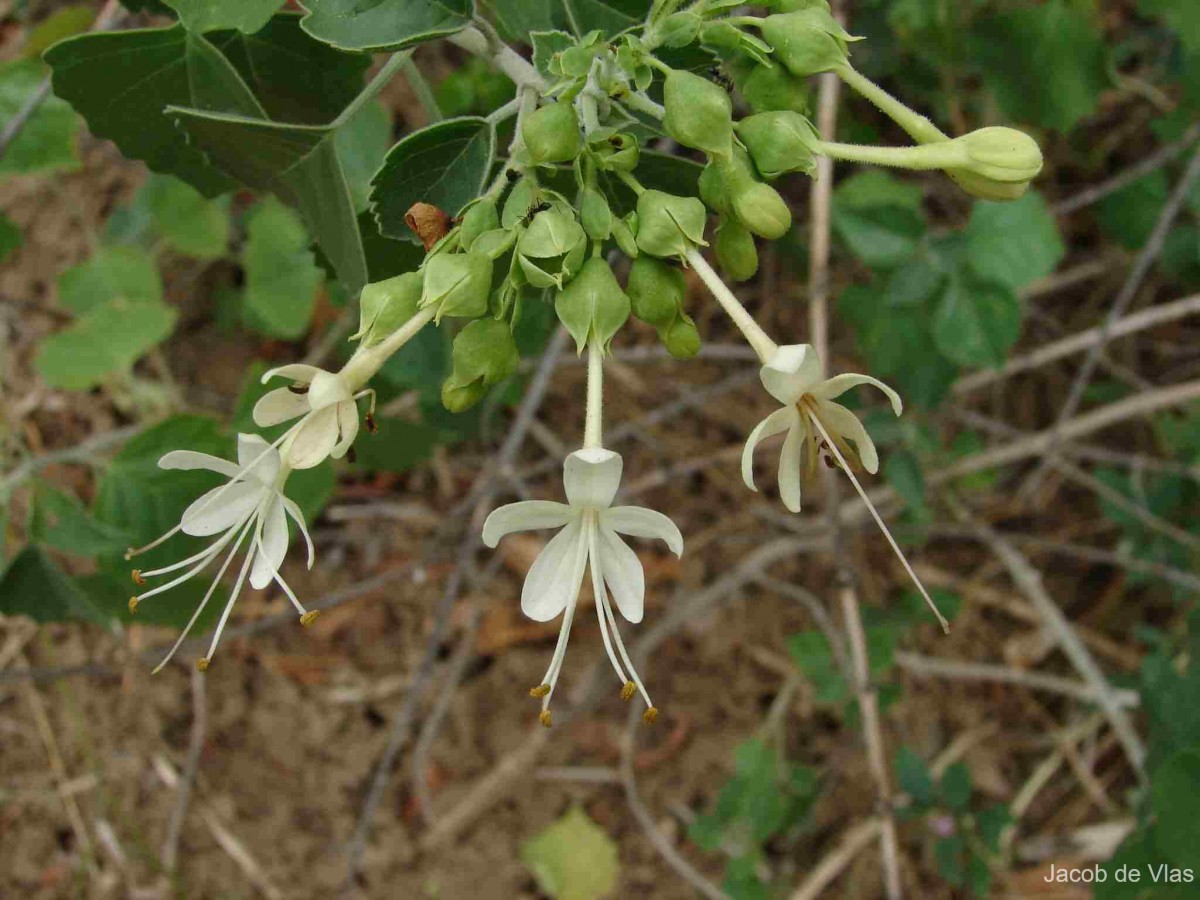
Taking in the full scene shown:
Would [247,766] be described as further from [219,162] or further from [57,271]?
[219,162]

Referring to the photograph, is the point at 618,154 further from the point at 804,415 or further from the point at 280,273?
the point at 280,273

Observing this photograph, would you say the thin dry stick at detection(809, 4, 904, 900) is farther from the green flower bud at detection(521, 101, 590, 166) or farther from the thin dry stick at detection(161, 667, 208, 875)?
the thin dry stick at detection(161, 667, 208, 875)

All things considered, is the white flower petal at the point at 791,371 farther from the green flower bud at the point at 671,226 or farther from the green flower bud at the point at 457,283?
the green flower bud at the point at 457,283

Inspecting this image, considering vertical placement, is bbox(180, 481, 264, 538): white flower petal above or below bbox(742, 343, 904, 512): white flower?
below

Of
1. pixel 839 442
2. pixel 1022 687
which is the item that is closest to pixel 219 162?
pixel 839 442

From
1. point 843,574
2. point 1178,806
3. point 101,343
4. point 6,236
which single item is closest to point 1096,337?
point 843,574

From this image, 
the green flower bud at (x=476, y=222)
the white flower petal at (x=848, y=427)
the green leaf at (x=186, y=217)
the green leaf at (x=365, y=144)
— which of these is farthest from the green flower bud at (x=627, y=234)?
the green leaf at (x=186, y=217)

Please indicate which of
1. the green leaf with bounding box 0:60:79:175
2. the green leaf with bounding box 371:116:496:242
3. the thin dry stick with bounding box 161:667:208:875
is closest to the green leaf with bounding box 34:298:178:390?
the green leaf with bounding box 0:60:79:175
